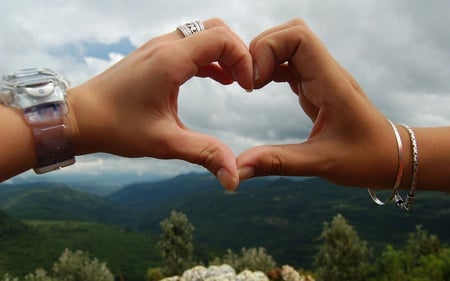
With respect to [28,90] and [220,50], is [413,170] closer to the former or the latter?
[220,50]

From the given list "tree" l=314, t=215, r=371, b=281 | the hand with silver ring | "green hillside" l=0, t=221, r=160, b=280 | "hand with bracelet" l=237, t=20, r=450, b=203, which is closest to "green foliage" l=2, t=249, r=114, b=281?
"tree" l=314, t=215, r=371, b=281

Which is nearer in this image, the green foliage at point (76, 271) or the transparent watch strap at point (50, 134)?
the transparent watch strap at point (50, 134)

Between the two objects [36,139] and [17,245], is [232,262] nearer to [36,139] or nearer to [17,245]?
[36,139]

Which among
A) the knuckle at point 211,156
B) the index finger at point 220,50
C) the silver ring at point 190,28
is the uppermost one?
the silver ring at point 190,28

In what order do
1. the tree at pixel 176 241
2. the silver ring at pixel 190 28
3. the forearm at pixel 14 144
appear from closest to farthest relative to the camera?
the forearm at pixel 14 144 → the silver ring at pixel 190 28 → the tree at pixel 176 241

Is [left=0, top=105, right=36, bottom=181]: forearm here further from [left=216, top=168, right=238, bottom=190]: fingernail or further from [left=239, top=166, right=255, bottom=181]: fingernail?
[left=239, top=166, right=255, bottom=181]: fingernail

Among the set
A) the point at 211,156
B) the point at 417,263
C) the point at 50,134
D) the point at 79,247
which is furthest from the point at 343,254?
the point at 79,247

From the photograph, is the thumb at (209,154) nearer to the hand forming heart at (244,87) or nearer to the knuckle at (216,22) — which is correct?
the hand forming heart at (244,87)

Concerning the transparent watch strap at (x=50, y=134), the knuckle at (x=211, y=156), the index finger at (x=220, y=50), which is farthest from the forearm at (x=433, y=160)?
the transparent watch strap at (x=50, y=134)
